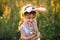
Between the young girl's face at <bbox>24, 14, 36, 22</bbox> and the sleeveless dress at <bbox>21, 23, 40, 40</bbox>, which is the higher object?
the young girl's face at <bbox>24, 14, 36, 22</bbox>

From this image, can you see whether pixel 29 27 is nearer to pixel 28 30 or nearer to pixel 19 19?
pixel 28 30

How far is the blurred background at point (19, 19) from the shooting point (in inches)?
105

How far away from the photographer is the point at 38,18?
2670mm

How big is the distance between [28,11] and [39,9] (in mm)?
140

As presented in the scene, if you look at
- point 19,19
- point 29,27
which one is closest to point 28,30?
point 29,27

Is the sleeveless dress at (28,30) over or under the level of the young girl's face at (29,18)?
under

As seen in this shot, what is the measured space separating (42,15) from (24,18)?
0.21m

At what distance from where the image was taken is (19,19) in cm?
266

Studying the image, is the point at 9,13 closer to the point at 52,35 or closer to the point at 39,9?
the point at 39,9

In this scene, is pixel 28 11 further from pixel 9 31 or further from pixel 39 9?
pixel 9 31

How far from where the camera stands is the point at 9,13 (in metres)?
2.68

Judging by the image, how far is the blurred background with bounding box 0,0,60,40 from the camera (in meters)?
2.67

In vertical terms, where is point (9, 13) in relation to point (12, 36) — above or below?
above

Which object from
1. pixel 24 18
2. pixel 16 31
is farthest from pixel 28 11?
pixel 16 31
